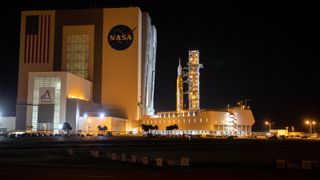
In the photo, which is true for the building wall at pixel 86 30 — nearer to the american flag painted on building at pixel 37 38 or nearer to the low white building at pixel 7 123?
the american flag painted on building at pixel 37 38

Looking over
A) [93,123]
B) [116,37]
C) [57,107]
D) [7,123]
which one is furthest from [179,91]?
[7,123]

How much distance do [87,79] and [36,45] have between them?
2065 centimetres

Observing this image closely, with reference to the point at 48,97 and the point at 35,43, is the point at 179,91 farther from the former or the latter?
the point at 35,43

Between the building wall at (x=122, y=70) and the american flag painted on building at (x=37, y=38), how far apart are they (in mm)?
19738

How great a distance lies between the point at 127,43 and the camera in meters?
138

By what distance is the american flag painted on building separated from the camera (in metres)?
139

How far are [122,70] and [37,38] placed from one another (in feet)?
100

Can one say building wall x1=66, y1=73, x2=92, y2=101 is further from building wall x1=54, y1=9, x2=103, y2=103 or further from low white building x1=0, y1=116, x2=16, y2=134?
low white building x1=0, y1=116, x2=16, y2=134

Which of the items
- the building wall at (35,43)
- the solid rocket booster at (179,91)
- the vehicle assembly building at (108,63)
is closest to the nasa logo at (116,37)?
the vehicle assembly building at (108,63)

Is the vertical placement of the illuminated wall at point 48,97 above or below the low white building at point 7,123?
above

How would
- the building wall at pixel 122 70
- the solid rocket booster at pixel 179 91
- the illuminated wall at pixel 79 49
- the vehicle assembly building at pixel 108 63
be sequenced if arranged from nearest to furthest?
the vehicle assembly building at pixel 108 63 → the building wall at pixel 122 70 → the illuminated wall at pixel 79 49 → the solid rocket booster at pixel 179 91

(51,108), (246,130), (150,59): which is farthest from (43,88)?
(246,130)

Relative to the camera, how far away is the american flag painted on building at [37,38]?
13912cm

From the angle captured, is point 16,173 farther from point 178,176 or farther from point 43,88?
point 43,88
